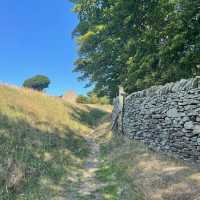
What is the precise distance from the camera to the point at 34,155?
35.4 ft

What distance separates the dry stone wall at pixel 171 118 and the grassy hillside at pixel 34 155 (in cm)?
312

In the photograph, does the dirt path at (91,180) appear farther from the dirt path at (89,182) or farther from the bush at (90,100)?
the bush at (90,100)

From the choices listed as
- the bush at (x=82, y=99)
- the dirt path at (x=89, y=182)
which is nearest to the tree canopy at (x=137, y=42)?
the dirt path at (x=89, y=182)

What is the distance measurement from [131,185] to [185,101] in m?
3.18

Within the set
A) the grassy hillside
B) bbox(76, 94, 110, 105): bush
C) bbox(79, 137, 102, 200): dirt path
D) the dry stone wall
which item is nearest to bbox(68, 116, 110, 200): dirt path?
bbox(79, 137, 102, 200): dirt path

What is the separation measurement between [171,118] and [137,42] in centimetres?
919

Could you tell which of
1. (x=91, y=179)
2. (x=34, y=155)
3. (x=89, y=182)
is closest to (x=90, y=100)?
(x=34, y=155)

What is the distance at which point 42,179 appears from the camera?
9.14 meters

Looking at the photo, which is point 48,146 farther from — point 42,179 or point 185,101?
point 185,101

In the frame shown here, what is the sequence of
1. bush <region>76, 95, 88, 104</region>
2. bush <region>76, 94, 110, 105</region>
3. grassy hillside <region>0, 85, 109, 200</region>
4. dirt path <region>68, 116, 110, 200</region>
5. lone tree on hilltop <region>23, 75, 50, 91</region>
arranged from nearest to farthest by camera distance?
1. grassy hillside <region>0, 85, 109, 200</region>
2. dirt path <region>68, 116, 110, 200</region>
3. bush <region>76, 95, 88, 104</region>
4. bush <region>76, 94, 110, 105</region>
5. lone tree on hilltop <region>23, 75, 50, 91</region>

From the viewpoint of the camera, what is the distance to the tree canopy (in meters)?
14.4

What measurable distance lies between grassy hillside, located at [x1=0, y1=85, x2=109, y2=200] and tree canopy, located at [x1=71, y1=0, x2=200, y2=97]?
5614 millimetres

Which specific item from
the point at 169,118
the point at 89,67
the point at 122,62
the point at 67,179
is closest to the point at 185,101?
the point at 169,118

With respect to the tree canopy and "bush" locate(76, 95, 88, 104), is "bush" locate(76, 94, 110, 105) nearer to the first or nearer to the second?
"bush" locate(76, 95, 88, 104)
